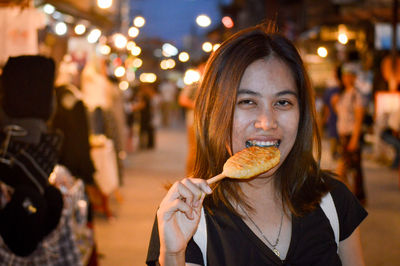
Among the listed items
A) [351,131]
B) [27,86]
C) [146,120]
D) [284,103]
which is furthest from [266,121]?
[146,120]

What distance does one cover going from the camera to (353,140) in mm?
7777

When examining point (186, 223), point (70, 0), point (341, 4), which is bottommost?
point (186, 223)

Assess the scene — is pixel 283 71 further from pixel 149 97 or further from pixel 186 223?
pixel 149 97

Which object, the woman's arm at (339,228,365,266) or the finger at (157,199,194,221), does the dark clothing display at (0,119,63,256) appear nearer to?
the finger at (157,199,194,221)

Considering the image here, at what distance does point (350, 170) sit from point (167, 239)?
6760 millimetres

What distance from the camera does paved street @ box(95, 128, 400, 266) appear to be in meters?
5.93

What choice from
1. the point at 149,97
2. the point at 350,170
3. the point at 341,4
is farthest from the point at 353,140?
the point at 149,97

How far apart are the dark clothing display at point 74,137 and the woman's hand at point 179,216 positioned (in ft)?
12.9

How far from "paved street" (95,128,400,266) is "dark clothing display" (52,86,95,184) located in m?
1.19

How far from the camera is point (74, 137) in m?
5.77

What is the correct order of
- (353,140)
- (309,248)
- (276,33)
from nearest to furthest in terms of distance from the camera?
1. (309,248)
2. (276,33)
3. (353,140)

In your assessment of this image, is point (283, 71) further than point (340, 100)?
No

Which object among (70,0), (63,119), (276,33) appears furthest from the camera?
(70,0)

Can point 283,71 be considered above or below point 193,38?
below
